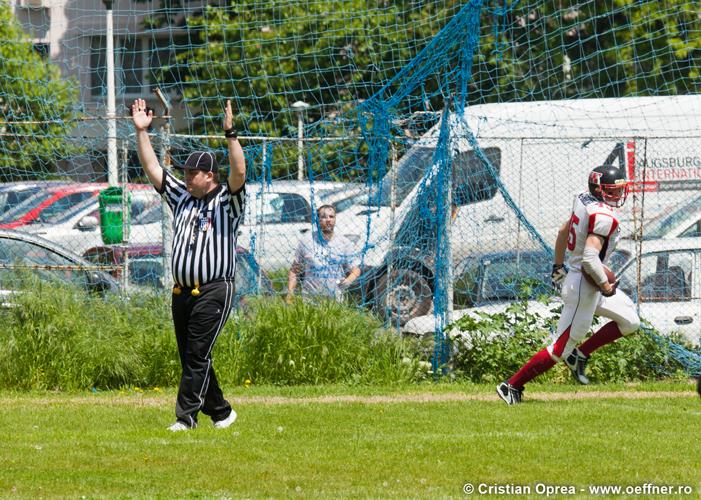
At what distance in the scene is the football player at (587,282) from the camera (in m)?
9.45

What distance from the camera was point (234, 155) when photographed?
8203mm

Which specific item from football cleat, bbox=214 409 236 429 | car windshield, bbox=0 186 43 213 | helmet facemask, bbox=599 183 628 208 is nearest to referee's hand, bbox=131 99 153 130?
football cleat, bbox=214 409 236 429

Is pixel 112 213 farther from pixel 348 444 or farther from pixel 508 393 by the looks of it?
pixel 348 444

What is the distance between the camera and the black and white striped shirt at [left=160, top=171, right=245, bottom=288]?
841 cm

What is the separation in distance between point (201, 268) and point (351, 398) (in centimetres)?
282

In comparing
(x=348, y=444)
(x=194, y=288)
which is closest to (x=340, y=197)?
(x=194, y=288)

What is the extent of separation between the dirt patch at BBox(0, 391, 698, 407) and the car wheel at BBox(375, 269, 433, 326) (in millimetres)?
1625

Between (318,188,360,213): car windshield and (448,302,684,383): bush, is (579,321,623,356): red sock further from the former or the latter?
(318,188,360,213): car windshield

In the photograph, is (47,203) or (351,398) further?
(47,203)

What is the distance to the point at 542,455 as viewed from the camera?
741 cm

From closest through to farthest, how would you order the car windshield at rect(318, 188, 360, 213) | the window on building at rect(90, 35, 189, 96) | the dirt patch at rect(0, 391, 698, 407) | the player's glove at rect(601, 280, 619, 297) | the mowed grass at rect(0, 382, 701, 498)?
the mowed grass at rect(0, 382, 701, 498) → the player's glove at rect(601, 280, 619, 297) → the dirt patch at rect(0, 391, 698, 407) → the car windshield at rect(318, 188, 360, 213) → the window on building at rect(90, 35, 189, 96)

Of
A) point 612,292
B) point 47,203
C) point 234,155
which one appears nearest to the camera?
point 234,155

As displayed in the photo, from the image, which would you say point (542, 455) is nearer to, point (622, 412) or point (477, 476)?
point (477, 476)

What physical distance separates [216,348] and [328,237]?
75.8 inches
